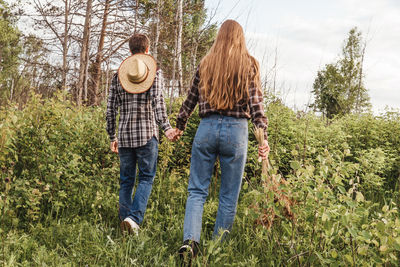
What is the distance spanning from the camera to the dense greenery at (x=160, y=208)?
217cm

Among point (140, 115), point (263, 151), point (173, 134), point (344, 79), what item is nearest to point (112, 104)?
point (140, 115)

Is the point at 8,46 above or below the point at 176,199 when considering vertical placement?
above

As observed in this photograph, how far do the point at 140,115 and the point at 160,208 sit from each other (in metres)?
1.33

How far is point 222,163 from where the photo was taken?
8.74ft

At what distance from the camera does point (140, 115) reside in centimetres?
332

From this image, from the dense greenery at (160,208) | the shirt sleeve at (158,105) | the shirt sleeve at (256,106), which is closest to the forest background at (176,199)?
the dense greenery at (160,208)

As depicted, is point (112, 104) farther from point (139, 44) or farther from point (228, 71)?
point (228, 71)

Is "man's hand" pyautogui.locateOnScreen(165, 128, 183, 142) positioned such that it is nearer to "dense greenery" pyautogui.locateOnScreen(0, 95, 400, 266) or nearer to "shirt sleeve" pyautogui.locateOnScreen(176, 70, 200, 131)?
"shirt sleeve" pyautogui.locateOnScreen(176, 70, 200, 131)

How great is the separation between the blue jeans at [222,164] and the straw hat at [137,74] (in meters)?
0.97

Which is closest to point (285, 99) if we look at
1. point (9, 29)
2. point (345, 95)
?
point (345, 95)

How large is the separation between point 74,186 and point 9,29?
81.1 feet

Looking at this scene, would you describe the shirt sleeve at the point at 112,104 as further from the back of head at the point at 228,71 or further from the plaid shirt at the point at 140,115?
the back of head at the point at 228,71

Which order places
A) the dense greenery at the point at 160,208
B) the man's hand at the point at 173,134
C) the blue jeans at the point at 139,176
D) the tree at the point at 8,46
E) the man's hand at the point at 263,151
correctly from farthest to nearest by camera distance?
the tree at the point at 8,46
the blue jeans at the point at 139,176
the man's hand at the point at 173,134
the man's hand at the point at 263,151
the dense greenery at the point at 160,208

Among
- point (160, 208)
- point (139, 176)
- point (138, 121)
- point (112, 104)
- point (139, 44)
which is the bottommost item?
point (160, 208)
